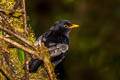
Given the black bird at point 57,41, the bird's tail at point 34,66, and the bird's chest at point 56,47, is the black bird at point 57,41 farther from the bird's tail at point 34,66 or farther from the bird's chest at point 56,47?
the bird's tail at point 34,66

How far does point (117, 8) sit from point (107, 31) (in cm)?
50

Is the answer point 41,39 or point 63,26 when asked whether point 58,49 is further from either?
point 63,26

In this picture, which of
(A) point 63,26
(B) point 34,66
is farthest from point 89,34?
(B) point 34,66

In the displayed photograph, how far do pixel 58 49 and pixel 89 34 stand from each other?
2561 mm

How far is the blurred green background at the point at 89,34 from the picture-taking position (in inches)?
305

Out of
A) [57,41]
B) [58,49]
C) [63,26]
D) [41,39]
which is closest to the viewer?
[41,39]

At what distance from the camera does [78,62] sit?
804 cm

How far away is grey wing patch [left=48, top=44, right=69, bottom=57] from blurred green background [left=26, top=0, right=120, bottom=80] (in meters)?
2.02

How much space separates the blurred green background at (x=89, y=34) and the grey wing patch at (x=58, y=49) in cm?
202

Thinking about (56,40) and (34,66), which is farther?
(56,40)

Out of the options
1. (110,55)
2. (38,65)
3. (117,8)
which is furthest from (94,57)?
(38,65)

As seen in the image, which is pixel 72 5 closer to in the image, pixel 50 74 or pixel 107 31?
pixel 107 31

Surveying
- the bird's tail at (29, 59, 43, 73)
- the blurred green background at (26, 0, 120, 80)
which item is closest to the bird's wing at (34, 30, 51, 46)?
the bird's tail at (29, 59, 43, 73)

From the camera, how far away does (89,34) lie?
26.2 ft
